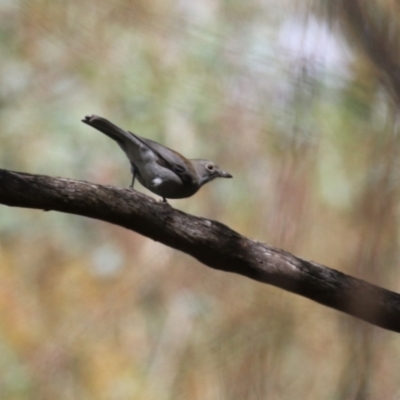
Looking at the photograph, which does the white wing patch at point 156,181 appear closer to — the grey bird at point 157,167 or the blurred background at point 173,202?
the grey bird at point 157,167

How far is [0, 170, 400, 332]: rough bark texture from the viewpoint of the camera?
2980mm

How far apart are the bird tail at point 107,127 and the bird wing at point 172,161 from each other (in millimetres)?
121

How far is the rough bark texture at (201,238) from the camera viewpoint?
9.78 feet

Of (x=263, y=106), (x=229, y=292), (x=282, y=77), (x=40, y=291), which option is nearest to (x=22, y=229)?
(x=40, y=291)

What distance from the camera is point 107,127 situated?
12.1 feet

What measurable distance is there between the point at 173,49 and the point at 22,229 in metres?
2.57

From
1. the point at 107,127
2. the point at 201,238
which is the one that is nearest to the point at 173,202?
the point at 107,127

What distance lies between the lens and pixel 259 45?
5.57 metres

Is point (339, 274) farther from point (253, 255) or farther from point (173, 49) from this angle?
point (173, 49)

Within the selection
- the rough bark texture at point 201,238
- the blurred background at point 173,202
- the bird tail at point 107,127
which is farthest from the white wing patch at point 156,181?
the blurred background at point 173,202

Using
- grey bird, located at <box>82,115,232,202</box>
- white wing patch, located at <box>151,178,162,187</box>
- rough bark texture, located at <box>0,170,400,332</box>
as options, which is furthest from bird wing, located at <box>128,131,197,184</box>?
rough bark texture, located at <box>0,170,400,332</box>

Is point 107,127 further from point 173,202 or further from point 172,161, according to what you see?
point 173,202

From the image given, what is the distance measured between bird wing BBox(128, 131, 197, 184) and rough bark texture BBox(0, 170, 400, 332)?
88 centimetres

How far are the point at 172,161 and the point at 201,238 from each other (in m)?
0.99
